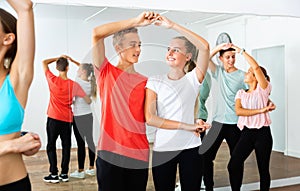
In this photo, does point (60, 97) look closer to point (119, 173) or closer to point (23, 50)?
point (119, 173)

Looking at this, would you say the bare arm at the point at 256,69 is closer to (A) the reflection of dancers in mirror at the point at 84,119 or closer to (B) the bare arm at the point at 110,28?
(A) the reflection of dancers in mirror at the point at 84,119

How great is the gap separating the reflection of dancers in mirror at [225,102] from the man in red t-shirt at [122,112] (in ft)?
4.82

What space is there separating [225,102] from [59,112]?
1552mm

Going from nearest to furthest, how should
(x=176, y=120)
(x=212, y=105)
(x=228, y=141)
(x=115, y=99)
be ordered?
(x=115, y=99)
(x=176, y=120)
(x=212, y=105)
(x=228, y=141)

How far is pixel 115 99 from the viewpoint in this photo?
2.01 meters

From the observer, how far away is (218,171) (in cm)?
363

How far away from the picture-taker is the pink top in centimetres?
348

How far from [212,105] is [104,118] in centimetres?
119

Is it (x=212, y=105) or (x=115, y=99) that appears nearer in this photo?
(x=115, y=99)

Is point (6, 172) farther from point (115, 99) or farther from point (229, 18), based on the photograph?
point (229, 18)

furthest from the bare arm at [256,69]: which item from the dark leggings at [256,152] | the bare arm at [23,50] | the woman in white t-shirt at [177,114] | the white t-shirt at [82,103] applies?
the bare arm at [23,50]

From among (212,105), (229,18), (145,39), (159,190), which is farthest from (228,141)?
(145,39)

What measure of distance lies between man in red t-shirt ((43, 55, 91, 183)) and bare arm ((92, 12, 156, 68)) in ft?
3.03

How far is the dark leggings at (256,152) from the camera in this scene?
11.1 ft
